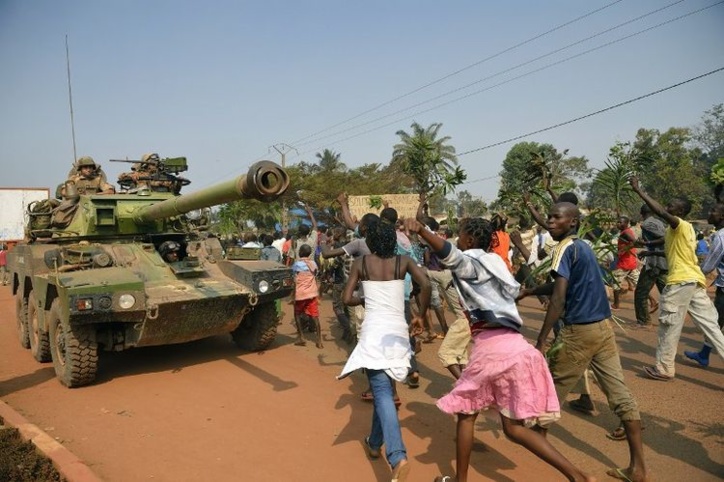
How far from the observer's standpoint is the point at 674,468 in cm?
353

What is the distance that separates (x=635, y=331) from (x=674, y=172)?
25991 millimetres

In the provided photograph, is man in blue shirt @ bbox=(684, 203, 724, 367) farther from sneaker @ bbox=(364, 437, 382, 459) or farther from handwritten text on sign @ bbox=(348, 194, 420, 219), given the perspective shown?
handwritten text on sign @ bbox=(348, 194, 420, 219)

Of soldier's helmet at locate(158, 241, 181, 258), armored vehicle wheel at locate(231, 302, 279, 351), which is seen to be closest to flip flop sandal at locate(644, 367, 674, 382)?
armored vehicle wheel at locate(231, 302, 279, 351)

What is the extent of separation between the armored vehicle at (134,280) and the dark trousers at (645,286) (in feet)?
15.5

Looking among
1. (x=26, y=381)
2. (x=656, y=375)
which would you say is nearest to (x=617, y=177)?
(x=656, y=375)

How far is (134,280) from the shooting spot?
5457mm

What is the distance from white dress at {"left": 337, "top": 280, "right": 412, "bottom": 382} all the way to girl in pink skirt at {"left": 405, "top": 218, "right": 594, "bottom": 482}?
415mm

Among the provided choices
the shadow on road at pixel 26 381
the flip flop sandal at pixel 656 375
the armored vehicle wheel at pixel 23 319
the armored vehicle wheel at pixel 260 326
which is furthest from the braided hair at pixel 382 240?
the armored vehicle wheel at pixel 23 319

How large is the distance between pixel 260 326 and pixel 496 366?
4472mm

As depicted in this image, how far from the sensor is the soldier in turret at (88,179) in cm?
811

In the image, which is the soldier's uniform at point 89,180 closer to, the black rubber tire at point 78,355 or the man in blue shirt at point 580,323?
the black rubber tire at point 78,355

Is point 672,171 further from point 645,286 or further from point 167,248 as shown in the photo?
point 167,248

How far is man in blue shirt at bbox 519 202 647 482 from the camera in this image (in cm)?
337

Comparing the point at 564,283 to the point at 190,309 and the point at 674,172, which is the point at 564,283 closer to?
the point at 190,309
